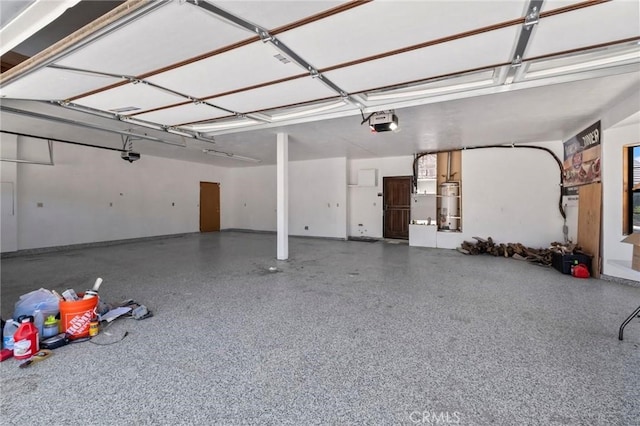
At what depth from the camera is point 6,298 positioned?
12.4ft

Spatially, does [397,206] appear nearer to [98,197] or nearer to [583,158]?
[583,158]

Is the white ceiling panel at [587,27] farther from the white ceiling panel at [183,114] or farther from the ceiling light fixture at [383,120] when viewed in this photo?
the white ceiling panel at [183,114]

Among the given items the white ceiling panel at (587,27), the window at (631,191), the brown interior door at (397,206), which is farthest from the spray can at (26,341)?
the brown interior door at (397,206)

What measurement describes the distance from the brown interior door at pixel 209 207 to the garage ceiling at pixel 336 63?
632 cm

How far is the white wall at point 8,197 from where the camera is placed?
6465 millimetres

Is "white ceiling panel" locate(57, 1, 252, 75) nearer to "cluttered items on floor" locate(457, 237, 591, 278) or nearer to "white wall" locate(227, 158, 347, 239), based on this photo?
"cluttered items on floor" locate(457, 237, 591, 278)

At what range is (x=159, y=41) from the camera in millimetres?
2285

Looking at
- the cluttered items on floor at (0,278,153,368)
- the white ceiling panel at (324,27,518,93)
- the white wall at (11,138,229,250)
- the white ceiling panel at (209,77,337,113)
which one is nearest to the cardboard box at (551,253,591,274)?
the white ceiling panel at (324,27,518,93)

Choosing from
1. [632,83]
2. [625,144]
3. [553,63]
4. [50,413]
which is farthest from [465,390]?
[625,144]

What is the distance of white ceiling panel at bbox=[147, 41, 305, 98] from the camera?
2518mm

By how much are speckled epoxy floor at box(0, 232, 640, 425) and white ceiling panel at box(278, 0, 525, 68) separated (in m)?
2.53

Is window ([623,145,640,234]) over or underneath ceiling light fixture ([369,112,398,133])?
underneath

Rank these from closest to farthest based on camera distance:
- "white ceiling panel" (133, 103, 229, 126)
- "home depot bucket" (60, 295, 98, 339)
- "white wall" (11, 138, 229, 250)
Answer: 1. "home depot bucket" (60, 295, 98, 339)
2. "white ceiling panel" (133, 103, 229, 126)
3. "white wall" (11, 138, 229, 250)

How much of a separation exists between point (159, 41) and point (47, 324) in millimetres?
2702
